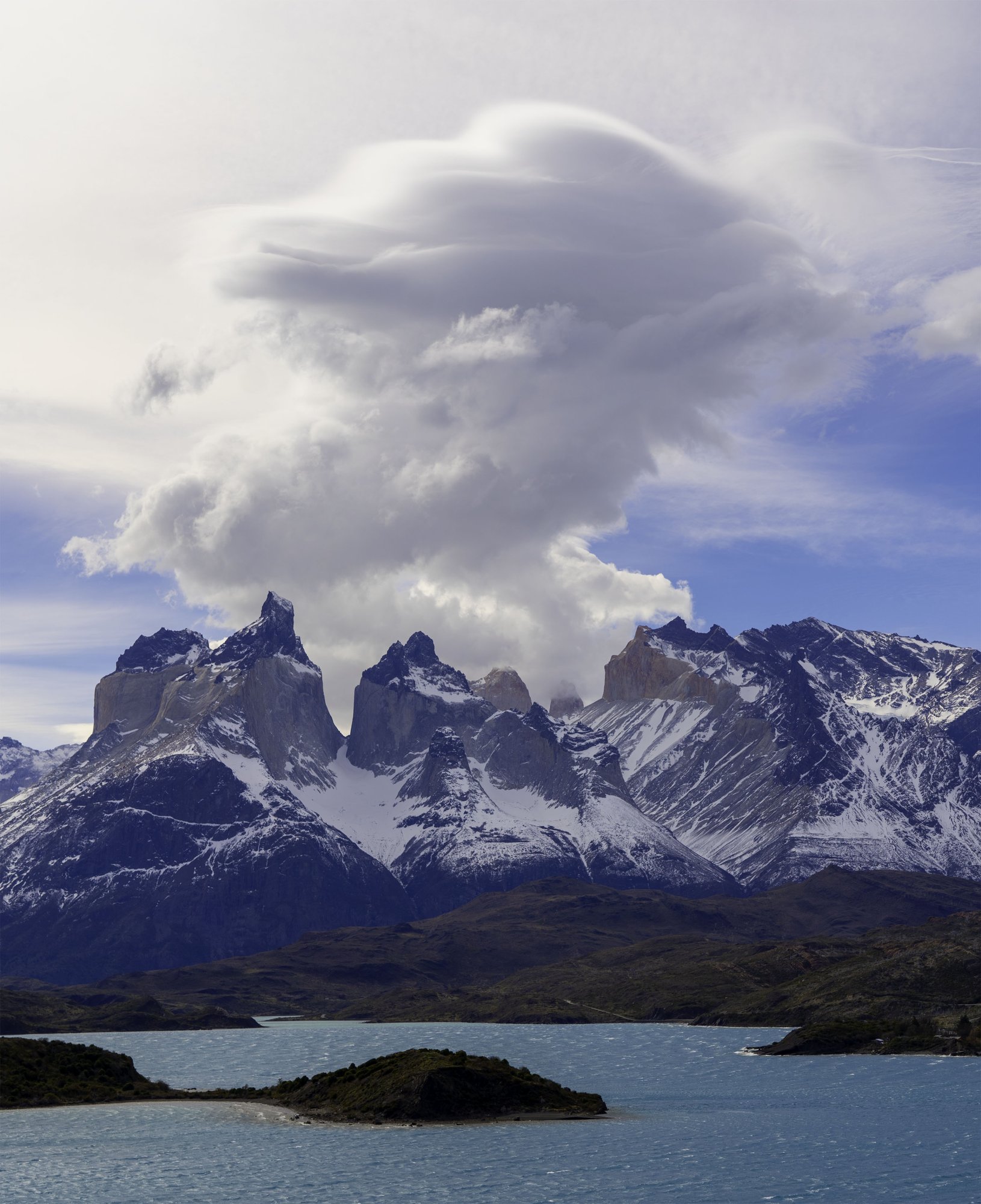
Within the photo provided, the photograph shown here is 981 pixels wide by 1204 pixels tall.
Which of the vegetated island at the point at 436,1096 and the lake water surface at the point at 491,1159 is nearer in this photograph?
the lake water surface at the point at 491,1159

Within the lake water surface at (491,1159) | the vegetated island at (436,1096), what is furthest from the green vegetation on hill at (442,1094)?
the lake water surface at (491,1159)

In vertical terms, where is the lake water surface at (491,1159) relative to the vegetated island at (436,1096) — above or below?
below

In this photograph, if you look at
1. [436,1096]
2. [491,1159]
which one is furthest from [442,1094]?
[491,1159]

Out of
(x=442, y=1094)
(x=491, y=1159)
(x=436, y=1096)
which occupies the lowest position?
(x=491, y=1159)

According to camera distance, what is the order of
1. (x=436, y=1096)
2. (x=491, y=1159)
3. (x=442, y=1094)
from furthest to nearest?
(x=442, y=1094) < (x=436, y=1096) < (x=491, y=1159)

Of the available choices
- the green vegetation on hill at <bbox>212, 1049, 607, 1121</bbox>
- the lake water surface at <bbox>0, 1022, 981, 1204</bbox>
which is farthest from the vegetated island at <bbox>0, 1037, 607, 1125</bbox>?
the lake water surface at <bbox>0, 1022, 981, 1204</bbox>

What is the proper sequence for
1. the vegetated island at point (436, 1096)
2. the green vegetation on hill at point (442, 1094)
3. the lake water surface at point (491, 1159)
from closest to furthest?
the lake water surface at point (491, 1159) < the vegetated island at point (436, 1096) < the green vegetation on hill at point (442, 1094)

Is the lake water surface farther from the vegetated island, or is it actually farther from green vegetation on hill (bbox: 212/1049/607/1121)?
green vegetation on hill (bbox: 212/1049/607/1121)

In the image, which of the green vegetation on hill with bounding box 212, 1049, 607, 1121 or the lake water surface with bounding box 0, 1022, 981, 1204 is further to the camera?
the green vegetation on hill with bounding box 212, 1049, 607, 1121

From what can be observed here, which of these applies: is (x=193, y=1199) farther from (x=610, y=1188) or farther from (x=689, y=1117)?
(x=689, y=1117)

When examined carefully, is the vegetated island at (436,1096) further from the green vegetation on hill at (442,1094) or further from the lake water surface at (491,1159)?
the lake water surface at (491,1159)

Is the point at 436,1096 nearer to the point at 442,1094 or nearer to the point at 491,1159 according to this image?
the point at 442,1094

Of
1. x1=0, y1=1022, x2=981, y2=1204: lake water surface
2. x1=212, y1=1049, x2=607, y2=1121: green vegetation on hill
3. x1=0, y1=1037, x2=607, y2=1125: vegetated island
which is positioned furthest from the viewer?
x1=212, y1=1049, x2=607, y2=1121: green vegetation on hill

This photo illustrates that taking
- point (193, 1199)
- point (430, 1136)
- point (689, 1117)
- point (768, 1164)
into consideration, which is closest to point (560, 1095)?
point (689, 1117)
